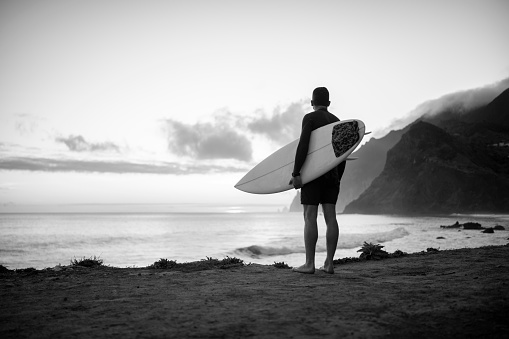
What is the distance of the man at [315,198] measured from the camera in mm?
4320

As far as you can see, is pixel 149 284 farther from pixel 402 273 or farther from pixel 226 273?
pixel 402 273

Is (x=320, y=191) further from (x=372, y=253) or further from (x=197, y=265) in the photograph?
(x=372, y=253)

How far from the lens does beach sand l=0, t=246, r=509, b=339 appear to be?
1898mm

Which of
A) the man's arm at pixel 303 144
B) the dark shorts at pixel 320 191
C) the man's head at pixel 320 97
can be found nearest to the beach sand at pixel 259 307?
the dark shorts at pixel 320 191

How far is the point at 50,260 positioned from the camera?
2020 cm

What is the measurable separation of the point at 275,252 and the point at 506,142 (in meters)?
Result: 125

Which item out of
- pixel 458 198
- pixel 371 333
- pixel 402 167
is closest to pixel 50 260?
pixel 371 333

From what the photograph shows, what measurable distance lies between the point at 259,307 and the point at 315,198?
2.17 metres

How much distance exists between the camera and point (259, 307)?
7.93 ft

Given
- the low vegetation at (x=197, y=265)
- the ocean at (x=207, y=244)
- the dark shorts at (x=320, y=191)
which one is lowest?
the ocean at (x=207, y=244)

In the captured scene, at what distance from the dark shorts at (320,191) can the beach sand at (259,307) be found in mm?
1017

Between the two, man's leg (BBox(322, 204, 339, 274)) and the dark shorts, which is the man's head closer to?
the dark shorts

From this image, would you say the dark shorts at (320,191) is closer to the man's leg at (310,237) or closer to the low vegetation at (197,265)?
the man's leg at (310,237)

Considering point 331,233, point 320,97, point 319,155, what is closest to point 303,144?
point 319,155
